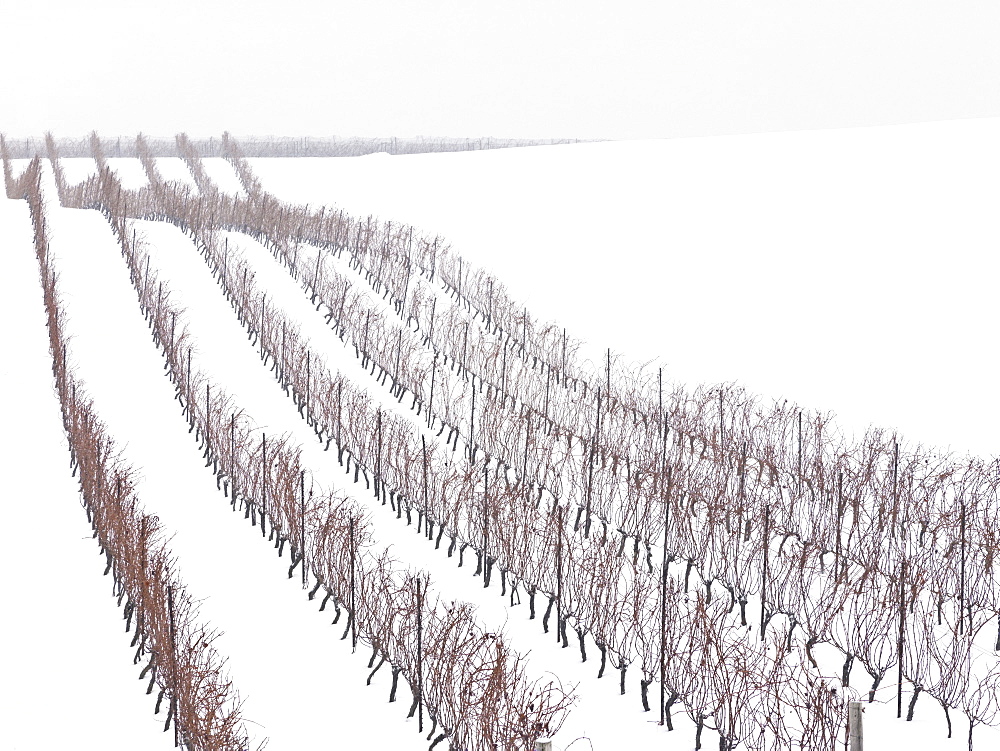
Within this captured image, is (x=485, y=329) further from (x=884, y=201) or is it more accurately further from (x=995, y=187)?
(x=995, y=187)

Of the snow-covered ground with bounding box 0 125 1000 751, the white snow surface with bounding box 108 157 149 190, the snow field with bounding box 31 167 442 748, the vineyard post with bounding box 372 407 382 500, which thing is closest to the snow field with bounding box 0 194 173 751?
the snow-covered ground with bounding box 0 125 1000 751

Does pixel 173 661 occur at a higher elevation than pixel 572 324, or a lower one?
lower

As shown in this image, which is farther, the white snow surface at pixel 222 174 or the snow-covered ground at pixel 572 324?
the white snow surface at pixel 222 174

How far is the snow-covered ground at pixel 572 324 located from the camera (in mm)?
18688

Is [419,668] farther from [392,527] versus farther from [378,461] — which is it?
[378,461]

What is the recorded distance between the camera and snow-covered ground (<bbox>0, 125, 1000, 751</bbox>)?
61.3ft

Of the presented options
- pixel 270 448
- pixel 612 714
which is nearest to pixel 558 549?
pixel 612 714

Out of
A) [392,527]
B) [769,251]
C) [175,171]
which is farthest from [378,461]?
[175,171]

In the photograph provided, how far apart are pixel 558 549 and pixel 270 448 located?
10.5 metres

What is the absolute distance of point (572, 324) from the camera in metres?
44.0

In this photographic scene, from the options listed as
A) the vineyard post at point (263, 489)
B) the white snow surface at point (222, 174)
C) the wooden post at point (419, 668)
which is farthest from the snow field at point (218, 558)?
the white snow surface at point (222, 174)

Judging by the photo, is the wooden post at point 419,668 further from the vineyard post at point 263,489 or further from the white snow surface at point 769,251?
the white snow surface at point 769,251

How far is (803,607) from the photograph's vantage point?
20.0 metres

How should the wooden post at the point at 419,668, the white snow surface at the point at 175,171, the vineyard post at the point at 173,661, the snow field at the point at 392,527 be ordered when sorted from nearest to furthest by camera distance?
the vineyard post at the point at 173,661 < the wooden post at the point at 419,668 < the snow field at the point at 392,527 < the white snow surface at the point at 175,171
